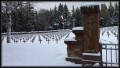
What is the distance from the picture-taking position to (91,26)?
30.1 ft

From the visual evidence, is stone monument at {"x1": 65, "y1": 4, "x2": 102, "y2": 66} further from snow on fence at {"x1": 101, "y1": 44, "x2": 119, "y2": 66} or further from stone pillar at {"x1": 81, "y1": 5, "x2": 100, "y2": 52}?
snow on fence at {"x1": 101, "y1": 44, "x2": 119, "y2": 66}

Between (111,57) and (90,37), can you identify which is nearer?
(111,57)

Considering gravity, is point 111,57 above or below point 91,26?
below

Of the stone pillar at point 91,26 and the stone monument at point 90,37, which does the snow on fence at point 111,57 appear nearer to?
the stone monument at point 90,37

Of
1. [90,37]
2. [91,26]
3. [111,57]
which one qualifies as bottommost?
[111,57]

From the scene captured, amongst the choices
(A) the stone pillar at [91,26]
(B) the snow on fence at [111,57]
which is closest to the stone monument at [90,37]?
(A) the stone pillar at [91,26]

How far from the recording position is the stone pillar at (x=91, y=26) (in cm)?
908

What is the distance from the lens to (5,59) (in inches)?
356

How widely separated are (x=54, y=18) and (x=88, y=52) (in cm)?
5740

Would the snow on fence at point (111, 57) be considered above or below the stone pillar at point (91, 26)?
below

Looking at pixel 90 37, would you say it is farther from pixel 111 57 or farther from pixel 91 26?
pixel 111 57

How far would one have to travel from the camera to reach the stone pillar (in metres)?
9.08

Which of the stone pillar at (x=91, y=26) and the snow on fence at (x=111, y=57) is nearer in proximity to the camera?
the snow on fence at (x=111, y=57)

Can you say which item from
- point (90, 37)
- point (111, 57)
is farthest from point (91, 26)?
point (111, 57)
